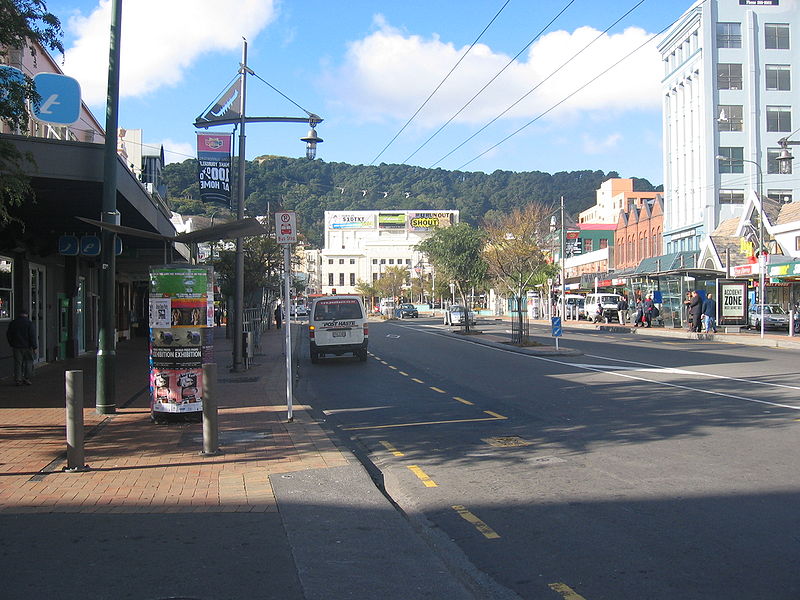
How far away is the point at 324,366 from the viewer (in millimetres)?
21828

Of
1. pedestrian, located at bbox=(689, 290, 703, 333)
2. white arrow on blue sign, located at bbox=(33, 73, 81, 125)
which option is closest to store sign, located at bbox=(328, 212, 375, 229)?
pedestrian, located at bbox=(689, 290, 703, 333)

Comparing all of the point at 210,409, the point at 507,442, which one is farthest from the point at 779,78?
the point at 210,409

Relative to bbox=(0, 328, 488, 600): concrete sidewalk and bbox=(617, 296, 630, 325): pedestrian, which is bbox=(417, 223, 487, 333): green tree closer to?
bbox=(617, 296, 630, 325): pedestrian

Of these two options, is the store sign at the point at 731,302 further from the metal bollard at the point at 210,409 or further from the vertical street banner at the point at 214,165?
the metal bollard at the point at 210,409

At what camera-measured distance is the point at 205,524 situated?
6.00 metres

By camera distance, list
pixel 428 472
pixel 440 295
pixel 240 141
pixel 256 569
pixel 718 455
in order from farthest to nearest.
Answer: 1. pixel 440 295
2. pixel 240 141
3. pixel 718 455
4. pixel 428 472
5. pixel 256 569

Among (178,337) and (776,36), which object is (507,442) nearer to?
(178,337)

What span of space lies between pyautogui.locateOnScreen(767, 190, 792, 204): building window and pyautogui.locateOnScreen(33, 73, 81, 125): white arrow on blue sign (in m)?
58.4

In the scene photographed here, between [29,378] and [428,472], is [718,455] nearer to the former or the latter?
[428,472]

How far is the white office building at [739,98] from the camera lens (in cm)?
5831

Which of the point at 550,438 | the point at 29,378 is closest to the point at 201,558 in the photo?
the point at 550,438

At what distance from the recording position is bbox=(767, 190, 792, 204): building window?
196 ft

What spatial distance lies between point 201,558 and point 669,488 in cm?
454

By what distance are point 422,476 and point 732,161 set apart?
58.3 meters
